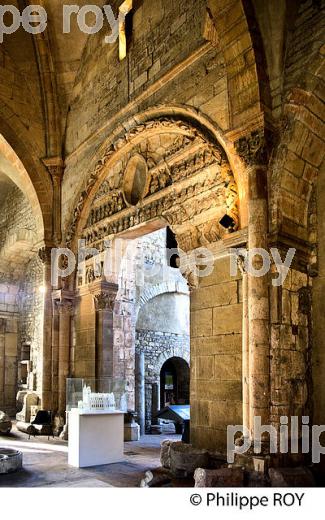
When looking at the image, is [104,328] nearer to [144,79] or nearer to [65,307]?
[65,307]

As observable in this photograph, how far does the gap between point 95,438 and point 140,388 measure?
16.0 ft

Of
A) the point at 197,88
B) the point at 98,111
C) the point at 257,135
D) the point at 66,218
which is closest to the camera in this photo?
the point at 257,135

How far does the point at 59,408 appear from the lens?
9.12 meters

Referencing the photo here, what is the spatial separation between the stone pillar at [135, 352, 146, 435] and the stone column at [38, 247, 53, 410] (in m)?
2.43

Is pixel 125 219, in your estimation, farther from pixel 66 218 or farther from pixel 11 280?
pixel 11 280

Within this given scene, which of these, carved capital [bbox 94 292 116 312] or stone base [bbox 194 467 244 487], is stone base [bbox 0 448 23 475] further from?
carved capital [bbox 94 292 116 312]

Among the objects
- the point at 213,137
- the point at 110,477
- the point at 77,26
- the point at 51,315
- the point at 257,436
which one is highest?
the point at 77,26

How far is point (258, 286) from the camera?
4992 mm

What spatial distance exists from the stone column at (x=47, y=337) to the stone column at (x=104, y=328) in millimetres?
1420

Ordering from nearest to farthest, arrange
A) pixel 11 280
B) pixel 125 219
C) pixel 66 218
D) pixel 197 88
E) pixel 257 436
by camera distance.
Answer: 1. pixel 257 436
2. pixel 197 88
3. pixel 125 219
4. pixel 66 218
5. pixel 11 280

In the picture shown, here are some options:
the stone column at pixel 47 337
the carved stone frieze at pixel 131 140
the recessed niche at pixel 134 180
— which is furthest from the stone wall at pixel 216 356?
the stone column at pixel 47 337

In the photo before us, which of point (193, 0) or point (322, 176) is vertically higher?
point (193, 0)

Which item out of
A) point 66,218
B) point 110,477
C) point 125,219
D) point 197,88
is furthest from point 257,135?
point 66,218

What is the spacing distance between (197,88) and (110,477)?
4694 mm
